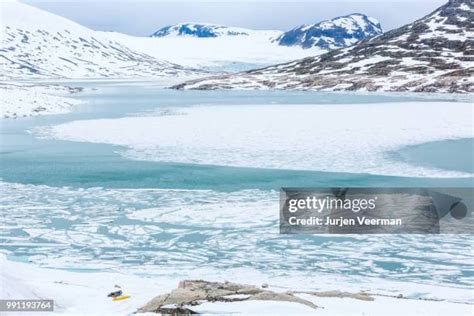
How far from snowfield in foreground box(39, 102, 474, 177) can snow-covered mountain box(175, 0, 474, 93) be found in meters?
56.8

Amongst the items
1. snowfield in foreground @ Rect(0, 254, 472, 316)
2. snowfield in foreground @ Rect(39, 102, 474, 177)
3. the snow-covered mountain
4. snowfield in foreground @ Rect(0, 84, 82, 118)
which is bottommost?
snowfield in foreground @ Rect(0, 254, 472, 316)

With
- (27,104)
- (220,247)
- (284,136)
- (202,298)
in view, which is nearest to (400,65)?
(27,104)

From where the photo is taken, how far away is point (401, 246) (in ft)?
47.6

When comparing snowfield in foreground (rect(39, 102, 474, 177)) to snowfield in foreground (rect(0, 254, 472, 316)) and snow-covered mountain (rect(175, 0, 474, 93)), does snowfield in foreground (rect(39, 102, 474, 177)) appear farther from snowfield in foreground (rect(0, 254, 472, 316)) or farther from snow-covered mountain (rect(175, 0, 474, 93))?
snow-covered mountain (rect(175, 0, 474, 93))

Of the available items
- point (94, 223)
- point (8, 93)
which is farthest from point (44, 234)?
point (8, 93)

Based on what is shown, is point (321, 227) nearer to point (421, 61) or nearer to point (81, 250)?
point (81, 250)

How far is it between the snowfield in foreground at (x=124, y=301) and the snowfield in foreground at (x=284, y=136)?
43.0 feet

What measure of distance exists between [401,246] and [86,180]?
12.8m

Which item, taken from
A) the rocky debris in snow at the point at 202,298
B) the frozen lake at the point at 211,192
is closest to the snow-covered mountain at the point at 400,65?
the frozen lake at the point at 211,192

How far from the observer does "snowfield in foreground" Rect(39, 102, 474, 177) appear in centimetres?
2552

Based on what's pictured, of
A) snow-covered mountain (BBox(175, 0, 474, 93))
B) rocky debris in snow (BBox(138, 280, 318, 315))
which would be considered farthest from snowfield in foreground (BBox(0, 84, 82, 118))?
snow-covered mountain (BBox(175, 0, 474, 93))

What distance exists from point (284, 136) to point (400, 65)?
107411mm

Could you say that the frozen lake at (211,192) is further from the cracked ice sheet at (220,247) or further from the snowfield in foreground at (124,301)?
the snowfield in foreground at (124,301)

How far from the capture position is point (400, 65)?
134m
